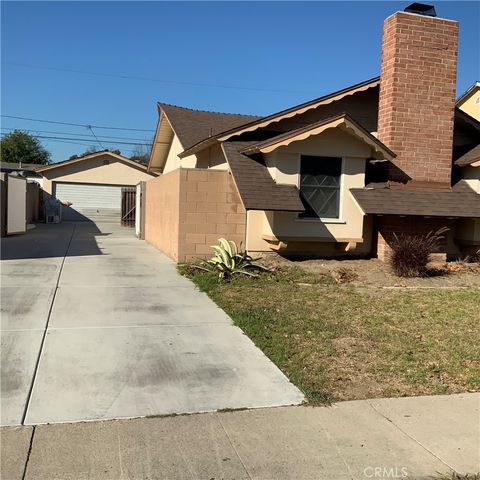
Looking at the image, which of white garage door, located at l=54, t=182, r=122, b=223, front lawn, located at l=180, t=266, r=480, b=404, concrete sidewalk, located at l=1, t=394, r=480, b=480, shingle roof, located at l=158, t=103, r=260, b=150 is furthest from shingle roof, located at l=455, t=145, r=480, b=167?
white garage door, located at l=54, t=182, r=122, b=223

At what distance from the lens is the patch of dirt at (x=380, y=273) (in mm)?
10273

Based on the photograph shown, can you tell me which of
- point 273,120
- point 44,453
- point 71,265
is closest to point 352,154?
point 273,120

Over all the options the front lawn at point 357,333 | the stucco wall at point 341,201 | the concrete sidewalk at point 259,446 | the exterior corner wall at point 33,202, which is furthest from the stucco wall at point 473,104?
the concrete sidewalk at point 259,446

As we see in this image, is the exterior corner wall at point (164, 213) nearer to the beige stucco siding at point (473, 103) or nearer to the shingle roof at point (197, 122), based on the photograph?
the shingle roof at point (197, 122)

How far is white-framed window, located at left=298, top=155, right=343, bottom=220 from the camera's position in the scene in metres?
11.8

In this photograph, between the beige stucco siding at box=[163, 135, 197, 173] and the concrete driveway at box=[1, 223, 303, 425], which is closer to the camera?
the concrete driveway at box=[1, 223, 303, 425]

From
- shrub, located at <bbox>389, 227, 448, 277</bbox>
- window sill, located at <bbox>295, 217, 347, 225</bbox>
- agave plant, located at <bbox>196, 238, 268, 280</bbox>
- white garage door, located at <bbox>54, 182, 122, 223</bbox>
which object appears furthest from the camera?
white garage door, located at <bbox>54, 182, 122, 223</bbox>

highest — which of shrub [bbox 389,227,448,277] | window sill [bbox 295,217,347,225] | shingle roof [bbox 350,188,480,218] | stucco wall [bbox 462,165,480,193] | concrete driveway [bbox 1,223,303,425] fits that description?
stucco wall [bbox 462,165,480,193]

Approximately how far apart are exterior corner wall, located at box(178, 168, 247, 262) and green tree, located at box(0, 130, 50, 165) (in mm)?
61870

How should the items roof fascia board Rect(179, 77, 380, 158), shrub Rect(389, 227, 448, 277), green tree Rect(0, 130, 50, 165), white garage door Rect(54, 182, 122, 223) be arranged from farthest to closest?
green tree Rect(0, 130, 50, 165) < white garage door Rect(54, 182, 122, 223) < roof fascia board Rect(179, 77, 380, 158) < shrub Rect(389, 227, 448, 277)

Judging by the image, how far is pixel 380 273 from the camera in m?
11.1

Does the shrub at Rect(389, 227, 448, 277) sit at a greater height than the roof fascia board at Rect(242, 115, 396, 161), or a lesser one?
lesser

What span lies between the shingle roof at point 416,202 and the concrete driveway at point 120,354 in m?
4.34

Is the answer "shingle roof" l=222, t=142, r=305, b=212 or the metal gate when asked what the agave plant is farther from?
the metal gate
